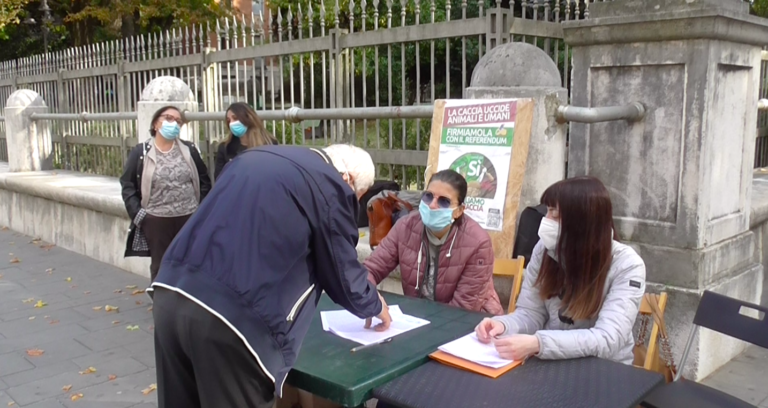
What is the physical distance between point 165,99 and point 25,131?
4.52m

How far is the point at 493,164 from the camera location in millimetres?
4254

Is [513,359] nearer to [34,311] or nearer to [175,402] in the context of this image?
[175,402]

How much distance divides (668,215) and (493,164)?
107cm

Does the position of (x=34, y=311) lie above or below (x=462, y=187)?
below

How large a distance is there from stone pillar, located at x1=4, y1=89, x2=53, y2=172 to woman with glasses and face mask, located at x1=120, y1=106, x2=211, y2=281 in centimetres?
595

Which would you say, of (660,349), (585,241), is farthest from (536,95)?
(660,349)

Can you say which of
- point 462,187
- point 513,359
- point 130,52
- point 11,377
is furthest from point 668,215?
point 130,52

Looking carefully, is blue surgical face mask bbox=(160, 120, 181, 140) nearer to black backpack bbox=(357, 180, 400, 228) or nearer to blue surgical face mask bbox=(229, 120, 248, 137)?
blue surgical face mask bbox=(229, 120, 248, 137)

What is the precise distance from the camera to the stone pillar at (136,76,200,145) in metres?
7.51

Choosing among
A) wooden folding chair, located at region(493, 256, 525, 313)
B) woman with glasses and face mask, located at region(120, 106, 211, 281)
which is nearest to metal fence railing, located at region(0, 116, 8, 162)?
woman with glasses and face mask, located at region(120, 106, 211, 281)

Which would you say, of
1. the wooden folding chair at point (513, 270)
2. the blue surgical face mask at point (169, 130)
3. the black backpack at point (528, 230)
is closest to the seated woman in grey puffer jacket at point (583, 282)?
the wooden folding chair at point (513, 270)

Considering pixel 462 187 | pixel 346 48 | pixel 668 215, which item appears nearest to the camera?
pixel 462 187

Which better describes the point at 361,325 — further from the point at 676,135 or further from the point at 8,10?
the point at 8,10

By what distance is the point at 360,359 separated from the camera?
2629 mm
